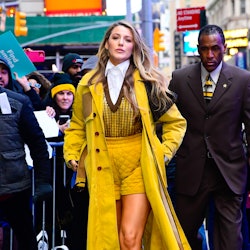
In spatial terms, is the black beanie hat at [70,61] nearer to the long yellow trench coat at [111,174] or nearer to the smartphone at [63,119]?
the smartphone at [63,119]

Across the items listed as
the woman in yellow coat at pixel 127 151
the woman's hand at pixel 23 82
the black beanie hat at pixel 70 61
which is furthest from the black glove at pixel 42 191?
the black beanie hat at pixel 70 61

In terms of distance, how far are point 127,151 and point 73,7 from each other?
41.9 meters

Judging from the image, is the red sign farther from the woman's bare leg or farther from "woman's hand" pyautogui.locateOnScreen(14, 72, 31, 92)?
the woman's bare leg

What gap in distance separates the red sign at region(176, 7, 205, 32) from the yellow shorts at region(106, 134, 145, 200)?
63.0 feet

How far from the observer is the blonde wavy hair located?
5.30 m

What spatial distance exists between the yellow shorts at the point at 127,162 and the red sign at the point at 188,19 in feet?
63.0

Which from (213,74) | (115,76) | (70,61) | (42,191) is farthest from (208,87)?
(70,61)

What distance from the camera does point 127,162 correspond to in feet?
17.1

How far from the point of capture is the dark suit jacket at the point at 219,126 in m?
5.64

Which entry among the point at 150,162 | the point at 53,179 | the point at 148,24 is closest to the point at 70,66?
the point at 53,179

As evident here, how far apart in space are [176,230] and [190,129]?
923 millimetres

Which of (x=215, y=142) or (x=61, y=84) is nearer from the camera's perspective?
(x=215, y=142)

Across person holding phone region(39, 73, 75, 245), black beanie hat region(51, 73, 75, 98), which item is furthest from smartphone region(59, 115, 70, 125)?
black beanie hat region(51, 73, 75, 98)

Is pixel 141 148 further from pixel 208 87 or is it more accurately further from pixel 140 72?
pixel 208 87
